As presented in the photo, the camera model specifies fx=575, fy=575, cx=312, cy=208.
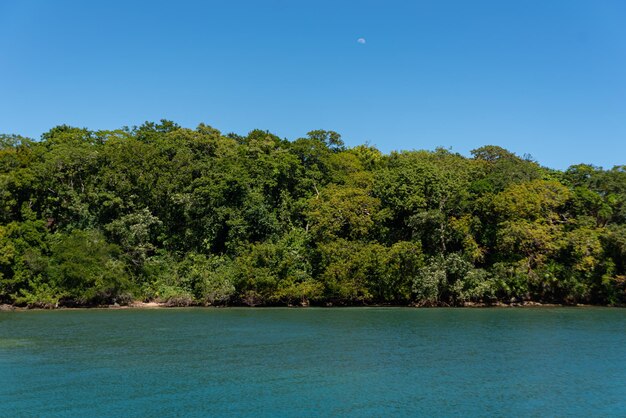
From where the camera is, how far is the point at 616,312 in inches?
1683

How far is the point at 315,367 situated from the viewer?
2291cm

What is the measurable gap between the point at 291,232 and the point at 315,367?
3184 cm

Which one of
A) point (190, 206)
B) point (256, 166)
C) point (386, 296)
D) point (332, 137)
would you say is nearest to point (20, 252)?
point (190, 206)

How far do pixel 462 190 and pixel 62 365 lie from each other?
36.3 m

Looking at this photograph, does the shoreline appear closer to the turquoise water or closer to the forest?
the forest

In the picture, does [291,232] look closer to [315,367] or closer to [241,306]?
[241,306]

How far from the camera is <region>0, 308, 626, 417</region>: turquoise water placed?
17.6 metres

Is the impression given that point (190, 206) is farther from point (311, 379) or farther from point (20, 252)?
point (311, 379)

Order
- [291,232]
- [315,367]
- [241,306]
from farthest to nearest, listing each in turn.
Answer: [291,232]
[241,306]
[315,367]

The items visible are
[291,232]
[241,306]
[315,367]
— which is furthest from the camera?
[291,232]

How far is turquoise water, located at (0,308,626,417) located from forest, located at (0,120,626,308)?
9355 millimetres

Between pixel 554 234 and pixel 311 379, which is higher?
pixel 554 234

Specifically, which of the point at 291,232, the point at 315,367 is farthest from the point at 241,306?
the point at 315,367

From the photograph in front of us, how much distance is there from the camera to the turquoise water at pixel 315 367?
17.6 meters
